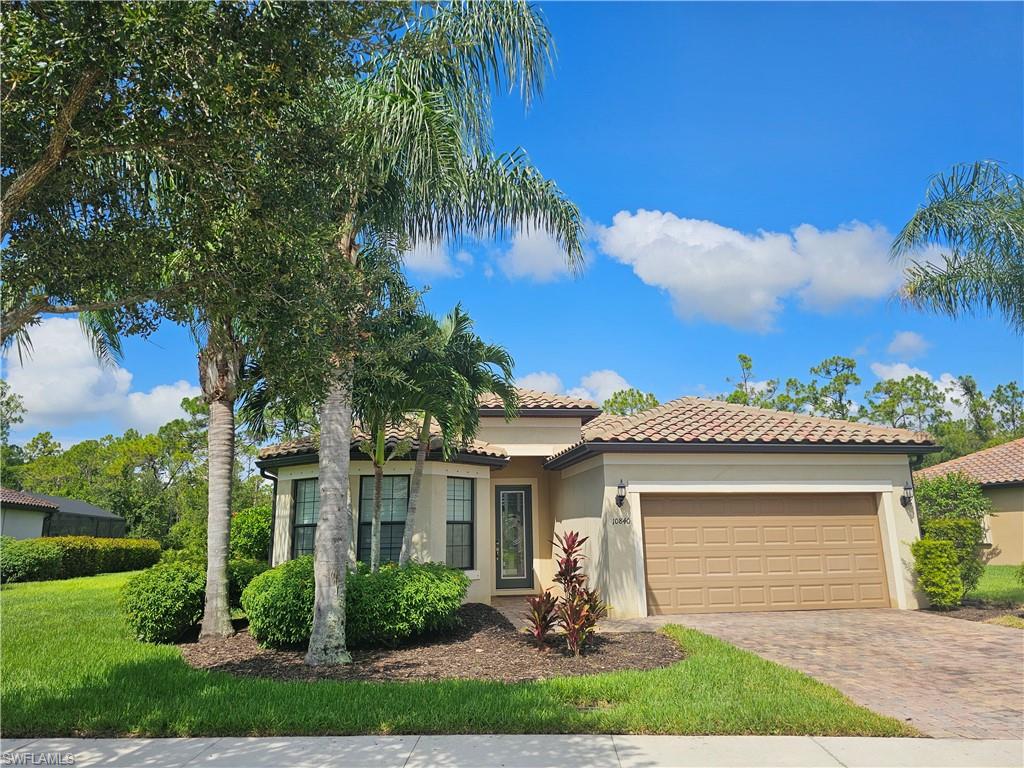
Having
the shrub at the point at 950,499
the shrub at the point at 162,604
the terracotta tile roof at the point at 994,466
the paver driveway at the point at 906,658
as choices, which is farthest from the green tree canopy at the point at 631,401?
the shrub at the point at 162,604

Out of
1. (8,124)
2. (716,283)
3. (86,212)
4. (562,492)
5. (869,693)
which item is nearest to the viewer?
(8,124)

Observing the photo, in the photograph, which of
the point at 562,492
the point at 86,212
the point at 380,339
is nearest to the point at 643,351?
the point at 562,492

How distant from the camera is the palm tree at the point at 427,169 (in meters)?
8.22

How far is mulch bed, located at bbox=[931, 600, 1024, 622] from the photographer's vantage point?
12003 mm

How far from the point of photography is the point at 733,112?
35.6 ft

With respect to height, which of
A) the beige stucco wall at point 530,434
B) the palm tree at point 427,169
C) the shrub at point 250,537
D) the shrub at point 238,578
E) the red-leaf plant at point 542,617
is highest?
the palm tree at point 427,169

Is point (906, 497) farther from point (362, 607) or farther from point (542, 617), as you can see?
point (362, 607)

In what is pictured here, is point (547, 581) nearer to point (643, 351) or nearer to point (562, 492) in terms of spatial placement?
point (562, 492)

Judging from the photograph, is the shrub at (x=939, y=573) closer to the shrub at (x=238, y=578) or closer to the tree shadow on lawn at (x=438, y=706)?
the tree shadow on lawn at (x=438, y=706)

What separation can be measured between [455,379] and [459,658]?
13.6ft

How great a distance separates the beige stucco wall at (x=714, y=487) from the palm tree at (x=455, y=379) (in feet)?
9.69

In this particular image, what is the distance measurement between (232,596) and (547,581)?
754cm

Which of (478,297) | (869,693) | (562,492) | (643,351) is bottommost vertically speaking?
(869,693)

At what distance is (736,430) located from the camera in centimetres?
1373
